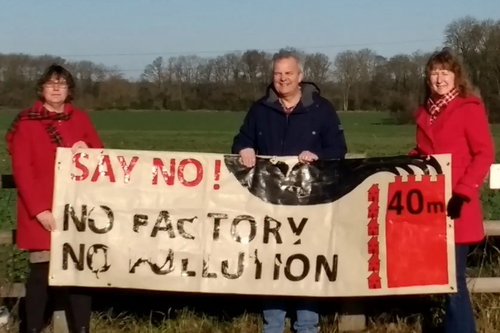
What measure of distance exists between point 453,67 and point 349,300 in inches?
77.9

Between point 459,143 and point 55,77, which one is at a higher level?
point 55,77

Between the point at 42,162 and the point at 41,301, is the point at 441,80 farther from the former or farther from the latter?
the point at 41,301

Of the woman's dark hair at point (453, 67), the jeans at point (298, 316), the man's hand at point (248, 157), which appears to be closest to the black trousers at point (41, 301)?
the jeans at point (298, 316)

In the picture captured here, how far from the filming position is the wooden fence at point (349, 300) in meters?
5.62

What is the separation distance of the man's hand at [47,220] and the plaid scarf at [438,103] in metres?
2.51

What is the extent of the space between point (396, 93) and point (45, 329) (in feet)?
239

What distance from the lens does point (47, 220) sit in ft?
16.6

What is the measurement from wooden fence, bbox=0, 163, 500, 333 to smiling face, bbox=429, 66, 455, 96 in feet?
4.27

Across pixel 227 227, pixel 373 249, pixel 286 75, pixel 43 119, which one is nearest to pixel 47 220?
pixel 43 119

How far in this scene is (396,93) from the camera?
250 ft

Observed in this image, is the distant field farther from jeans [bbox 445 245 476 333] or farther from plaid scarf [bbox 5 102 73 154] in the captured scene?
jeans [bbox 445 245 476 333]

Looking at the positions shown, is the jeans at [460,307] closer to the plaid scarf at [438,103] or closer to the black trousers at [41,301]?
the plaid scarf at [438,103]

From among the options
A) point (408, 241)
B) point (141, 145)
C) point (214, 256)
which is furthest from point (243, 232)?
point (141, 145)

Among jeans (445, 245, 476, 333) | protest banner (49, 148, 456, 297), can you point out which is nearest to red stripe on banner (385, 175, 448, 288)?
protest banner (49, 148, 456, 297)
